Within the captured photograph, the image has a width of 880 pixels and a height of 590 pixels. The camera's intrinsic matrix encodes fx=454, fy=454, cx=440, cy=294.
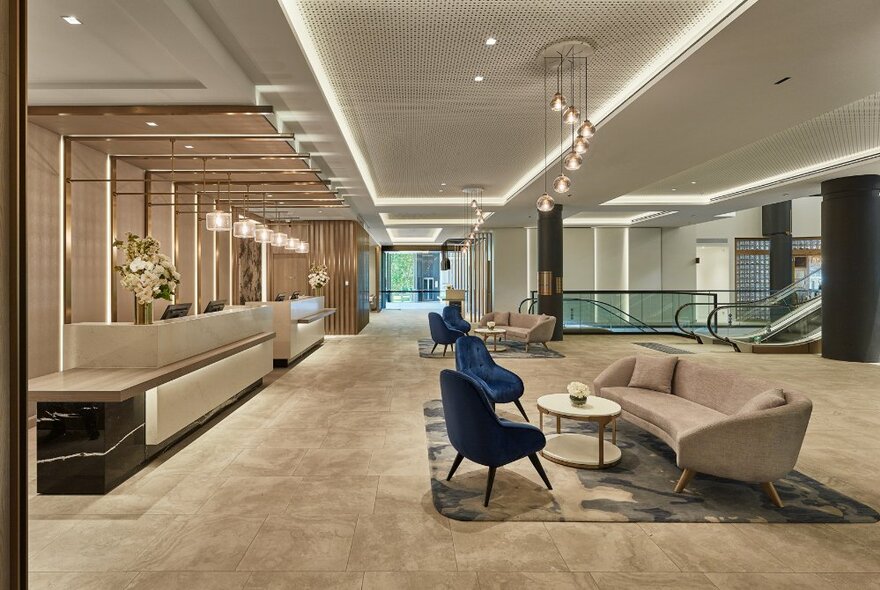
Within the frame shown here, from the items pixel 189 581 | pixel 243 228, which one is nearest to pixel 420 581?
pixel 189 581

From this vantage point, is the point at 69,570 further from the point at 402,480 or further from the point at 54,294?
the point at 54,294

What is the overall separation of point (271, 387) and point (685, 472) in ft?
17.8

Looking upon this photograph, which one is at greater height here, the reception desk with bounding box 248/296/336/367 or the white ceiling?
the white ceiling

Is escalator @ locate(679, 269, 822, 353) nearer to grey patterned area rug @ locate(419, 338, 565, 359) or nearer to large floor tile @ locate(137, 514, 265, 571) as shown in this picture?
grey patterned area rug @ locate(419, 338, 565, 359)

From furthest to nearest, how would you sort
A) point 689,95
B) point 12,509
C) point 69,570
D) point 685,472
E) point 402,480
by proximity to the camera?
point 689,95 → point 402,480 → point 685,472 → point 69,570 → point 12,509

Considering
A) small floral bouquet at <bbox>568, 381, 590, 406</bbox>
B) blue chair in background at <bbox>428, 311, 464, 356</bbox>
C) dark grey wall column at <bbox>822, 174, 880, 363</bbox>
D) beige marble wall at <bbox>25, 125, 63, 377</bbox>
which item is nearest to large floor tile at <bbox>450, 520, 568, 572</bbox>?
small floral bouquet at <bbox>568, 381, 590, 406</bbox>

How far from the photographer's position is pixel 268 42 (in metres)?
3.62

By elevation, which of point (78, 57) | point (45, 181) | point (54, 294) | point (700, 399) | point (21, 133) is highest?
point (78, 57)

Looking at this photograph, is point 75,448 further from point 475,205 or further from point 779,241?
point 779,241

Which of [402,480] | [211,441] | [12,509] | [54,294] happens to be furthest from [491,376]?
[54,294]

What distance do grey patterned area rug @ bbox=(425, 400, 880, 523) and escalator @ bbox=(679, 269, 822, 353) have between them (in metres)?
7.89

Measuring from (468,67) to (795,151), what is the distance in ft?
21.4

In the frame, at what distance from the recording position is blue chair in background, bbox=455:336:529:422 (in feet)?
15.8

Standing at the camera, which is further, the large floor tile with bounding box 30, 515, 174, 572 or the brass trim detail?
the brass trim detail
